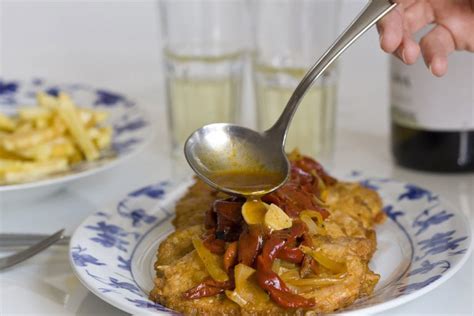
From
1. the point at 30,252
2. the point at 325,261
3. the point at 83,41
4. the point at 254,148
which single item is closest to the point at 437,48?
the point at 254,148

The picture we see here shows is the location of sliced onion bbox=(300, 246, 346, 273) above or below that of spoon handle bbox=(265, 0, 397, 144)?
below

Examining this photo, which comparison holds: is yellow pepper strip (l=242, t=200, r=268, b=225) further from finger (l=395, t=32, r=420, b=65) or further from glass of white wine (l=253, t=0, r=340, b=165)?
glass of white wine (l=253, t=0, r=340, b=165)

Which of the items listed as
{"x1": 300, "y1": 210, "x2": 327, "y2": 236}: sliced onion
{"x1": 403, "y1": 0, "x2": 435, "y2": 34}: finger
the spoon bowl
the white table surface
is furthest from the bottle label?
{"x1": 300, "y1": 210, "x2": 327, "y2": 236}: sliced onion

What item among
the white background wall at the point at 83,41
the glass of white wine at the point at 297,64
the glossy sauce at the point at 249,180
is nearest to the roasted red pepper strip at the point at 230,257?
the glossy sauce at the point at 249,180

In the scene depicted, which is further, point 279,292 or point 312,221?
point 312,221

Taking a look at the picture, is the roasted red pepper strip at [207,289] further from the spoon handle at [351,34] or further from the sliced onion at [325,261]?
the spoon handle at [351,34]

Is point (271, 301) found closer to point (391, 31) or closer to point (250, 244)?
point (250, 244)
